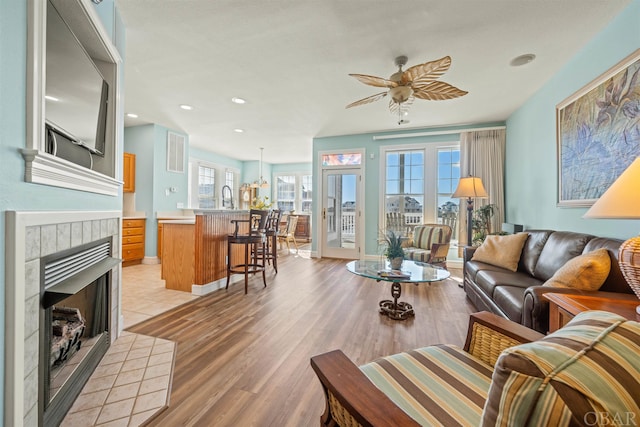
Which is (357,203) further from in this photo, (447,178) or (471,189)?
(471,189)

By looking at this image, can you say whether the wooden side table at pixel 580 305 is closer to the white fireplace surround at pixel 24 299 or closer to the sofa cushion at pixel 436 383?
the sofa cushion at pixel 436 383

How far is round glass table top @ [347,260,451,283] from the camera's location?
2420 millimetres

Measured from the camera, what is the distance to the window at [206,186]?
752cm

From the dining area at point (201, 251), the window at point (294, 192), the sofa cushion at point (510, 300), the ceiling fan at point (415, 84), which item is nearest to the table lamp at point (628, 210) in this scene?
the sofa cushion at point (510, 300)

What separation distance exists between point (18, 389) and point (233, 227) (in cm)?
297

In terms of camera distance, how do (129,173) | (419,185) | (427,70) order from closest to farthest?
(427,70) → (129,173) → (419,185)

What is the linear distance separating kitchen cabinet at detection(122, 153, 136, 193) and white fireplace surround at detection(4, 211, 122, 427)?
4.39 m

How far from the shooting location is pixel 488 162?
4.64 meters

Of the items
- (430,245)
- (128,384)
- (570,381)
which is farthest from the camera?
(430,245)

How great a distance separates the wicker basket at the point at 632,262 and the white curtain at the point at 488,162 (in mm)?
3787

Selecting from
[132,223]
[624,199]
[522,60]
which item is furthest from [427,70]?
[132,223]

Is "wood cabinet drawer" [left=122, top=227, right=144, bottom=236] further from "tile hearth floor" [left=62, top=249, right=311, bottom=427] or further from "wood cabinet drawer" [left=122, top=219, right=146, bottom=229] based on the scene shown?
"tile hearth floor" [left=62, top=249, right=311, bottom=427]

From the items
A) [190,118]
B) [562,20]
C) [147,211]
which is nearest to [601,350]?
[562,20]

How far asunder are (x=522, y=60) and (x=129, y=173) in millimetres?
6214
